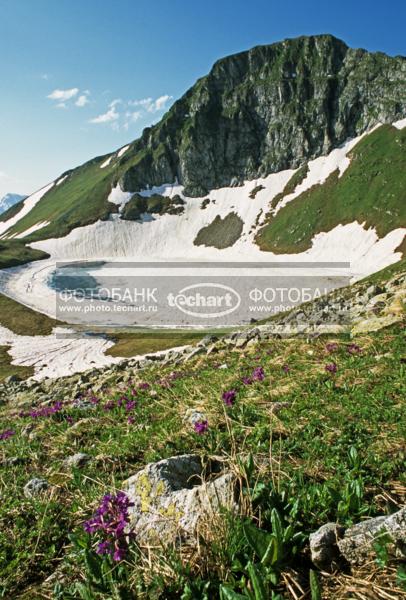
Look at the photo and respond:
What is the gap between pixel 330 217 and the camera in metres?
144

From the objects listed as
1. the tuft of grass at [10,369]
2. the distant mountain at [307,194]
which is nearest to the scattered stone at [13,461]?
the tuft of grass at [10,369]

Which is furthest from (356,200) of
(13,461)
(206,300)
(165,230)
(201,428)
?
(13,461)

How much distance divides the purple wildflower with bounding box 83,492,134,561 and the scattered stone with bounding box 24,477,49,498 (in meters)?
2.07

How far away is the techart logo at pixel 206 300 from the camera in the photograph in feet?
320

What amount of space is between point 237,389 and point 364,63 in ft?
746

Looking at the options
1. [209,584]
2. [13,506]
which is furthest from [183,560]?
[13,506]

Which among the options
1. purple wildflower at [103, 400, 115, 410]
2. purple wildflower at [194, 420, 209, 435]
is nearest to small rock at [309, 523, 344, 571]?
purple wildflower at [194, 420, 209, 435]

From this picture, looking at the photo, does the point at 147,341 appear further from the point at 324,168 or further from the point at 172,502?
the point at 324,168

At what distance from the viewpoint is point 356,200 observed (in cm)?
14125

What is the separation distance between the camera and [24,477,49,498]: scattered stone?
5.36 metres

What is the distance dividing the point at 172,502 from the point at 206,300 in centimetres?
10677

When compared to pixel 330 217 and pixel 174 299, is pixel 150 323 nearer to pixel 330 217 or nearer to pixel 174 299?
pixel 174 299

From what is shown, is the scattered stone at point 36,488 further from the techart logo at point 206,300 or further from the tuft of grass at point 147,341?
the techart logo at point 206,300

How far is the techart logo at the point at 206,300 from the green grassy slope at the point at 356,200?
4105 centimetres
